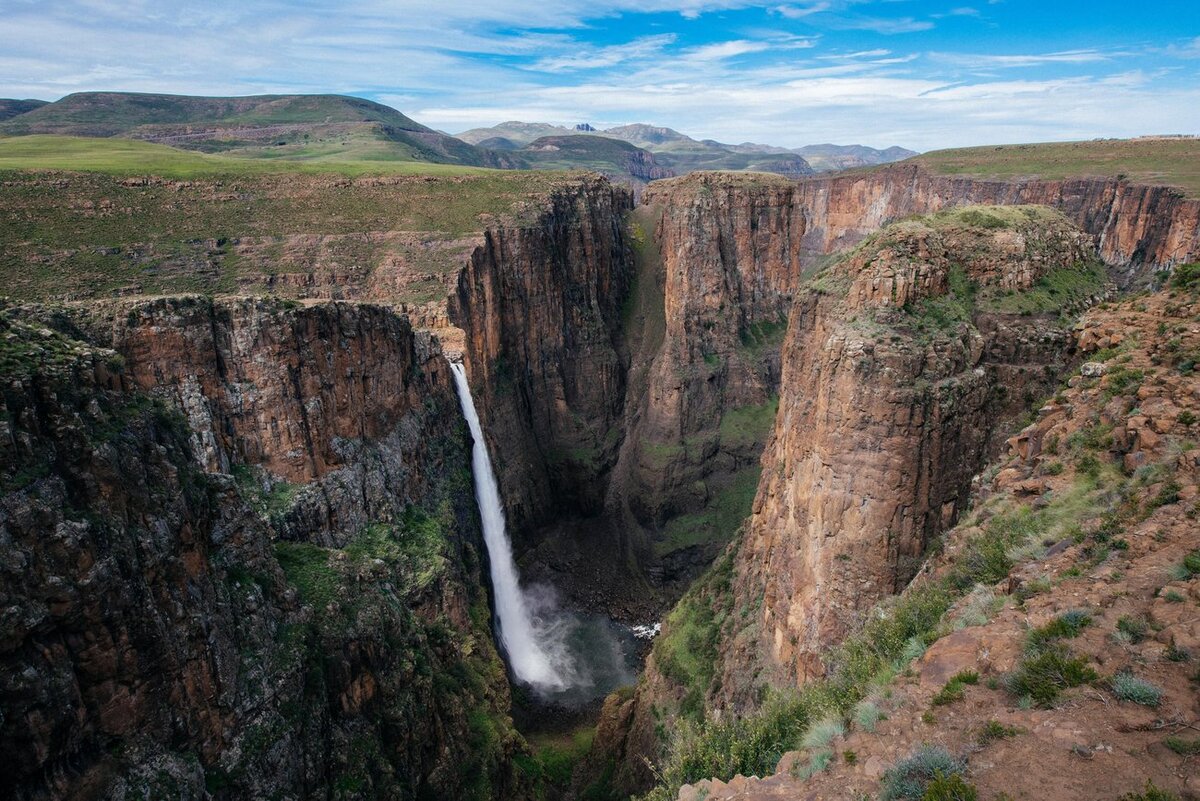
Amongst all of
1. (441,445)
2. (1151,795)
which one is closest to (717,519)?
(441,445)

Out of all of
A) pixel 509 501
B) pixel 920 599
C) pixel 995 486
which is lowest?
pixel 509 501

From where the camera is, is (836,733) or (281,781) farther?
(281,781)

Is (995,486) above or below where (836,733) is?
above

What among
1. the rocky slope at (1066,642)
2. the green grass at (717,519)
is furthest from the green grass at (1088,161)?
the rocky slope at (1066,642)

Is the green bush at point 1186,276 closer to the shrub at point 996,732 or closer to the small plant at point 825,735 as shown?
the shrub at point 996,732

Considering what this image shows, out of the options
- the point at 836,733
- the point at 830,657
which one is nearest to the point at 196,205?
the point at 830,657

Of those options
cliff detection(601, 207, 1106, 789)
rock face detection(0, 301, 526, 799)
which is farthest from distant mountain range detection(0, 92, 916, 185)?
cliff detection(601, 207, 1106, 789)

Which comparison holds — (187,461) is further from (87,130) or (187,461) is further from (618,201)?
(87,130)
